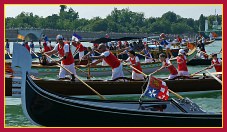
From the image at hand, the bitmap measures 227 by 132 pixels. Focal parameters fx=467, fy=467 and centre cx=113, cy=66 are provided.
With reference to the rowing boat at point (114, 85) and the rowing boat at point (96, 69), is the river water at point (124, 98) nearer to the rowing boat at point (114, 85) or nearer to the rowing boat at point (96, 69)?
the rowing boat at point (114, 85)

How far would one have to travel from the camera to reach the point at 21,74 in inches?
336

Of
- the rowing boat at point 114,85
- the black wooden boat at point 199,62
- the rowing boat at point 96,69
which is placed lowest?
the rowing boat at point 114,85

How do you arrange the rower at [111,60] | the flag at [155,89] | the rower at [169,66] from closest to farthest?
1. the flag at [155,89]
2. the rower at [111,60]
3. the rower at [169,66]

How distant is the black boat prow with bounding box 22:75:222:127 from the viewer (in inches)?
340

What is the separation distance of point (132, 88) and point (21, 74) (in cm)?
479

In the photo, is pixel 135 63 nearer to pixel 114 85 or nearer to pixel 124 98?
pixel 114 85

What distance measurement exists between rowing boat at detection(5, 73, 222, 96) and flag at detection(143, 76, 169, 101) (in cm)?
226

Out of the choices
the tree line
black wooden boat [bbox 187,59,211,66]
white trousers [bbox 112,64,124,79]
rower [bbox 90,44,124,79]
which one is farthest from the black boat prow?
the tree line

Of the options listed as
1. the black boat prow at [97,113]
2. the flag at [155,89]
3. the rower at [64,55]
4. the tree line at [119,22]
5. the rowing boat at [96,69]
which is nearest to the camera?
the black boat prow at [97,113]

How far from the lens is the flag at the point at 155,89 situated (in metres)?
9.01

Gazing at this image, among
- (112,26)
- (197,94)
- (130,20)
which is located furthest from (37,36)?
(197,94)

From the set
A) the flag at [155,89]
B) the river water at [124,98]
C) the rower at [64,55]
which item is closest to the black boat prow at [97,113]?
the flag at [155,89]

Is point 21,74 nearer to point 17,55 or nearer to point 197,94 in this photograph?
point 17,55

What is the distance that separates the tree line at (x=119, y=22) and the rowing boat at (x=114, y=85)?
63713 millimetres
